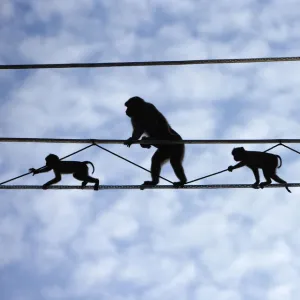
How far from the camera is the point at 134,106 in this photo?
1409cm

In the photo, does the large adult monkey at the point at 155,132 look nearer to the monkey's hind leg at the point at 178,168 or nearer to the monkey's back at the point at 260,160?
the monkey's hind leg at the point at 178,168

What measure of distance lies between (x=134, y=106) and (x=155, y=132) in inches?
30.1

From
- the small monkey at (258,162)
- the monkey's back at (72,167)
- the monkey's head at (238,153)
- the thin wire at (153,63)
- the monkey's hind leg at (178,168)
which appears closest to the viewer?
the thin wire at (153,63)

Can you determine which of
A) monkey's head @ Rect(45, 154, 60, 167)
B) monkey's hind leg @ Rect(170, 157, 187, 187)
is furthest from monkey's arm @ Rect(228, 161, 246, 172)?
monkey's head @ Rect(45, 154, 60, 167)

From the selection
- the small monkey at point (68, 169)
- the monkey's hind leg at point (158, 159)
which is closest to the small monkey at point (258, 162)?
the monkey's hind leg at point (158, 159)

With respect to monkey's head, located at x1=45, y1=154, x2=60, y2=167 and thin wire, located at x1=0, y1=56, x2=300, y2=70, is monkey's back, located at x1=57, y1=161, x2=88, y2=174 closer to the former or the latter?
monkey's head, located at x1=45, y1=154, x2=60, y2=167

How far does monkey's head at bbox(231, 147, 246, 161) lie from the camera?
14.6m

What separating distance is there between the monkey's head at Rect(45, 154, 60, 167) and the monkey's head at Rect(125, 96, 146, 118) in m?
1.87

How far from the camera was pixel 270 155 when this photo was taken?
14.5m

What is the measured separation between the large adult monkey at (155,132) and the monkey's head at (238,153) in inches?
59.8

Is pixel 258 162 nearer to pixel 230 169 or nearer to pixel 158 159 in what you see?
pixel 230 169

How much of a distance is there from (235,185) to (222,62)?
99.6 inches

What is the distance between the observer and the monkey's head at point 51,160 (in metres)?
14.4

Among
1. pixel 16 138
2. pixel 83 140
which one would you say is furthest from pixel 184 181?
pixel 16 138
